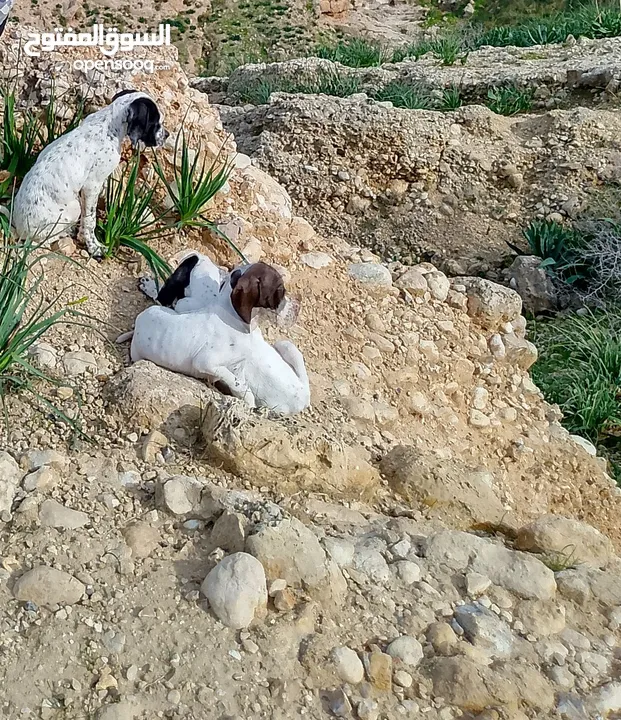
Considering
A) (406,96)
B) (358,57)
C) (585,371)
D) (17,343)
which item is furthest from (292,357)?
(358,57)

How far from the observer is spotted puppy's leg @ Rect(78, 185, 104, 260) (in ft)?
10.4

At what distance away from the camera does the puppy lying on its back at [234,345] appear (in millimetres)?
2605

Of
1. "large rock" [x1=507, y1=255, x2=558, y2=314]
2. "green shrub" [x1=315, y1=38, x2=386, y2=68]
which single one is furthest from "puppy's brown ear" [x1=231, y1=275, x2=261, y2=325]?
"green shrub" [x1=315, y1=38, x2=386, y2=68]

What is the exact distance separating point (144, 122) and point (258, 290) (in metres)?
1.17

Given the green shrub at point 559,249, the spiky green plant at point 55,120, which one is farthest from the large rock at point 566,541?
the green shrub at point 559,249

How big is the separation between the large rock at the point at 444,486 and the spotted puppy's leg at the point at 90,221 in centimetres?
168

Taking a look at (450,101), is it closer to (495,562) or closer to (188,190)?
(188,190)

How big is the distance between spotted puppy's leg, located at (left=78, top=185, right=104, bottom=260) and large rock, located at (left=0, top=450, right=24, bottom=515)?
1325 millimetres

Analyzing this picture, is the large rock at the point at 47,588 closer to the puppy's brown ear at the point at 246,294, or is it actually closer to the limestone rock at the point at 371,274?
the puppy's brown ear at the point at 246,294

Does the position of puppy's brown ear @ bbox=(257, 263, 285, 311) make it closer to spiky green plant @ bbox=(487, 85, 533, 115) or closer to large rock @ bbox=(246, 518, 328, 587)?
large rock @ bbox=(246, 518, 328, 587)

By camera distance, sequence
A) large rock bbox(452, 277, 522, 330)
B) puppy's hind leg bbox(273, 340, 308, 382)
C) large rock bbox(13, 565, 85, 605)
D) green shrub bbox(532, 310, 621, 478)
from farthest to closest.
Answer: green shrub bbox(532, 310, 621, 478)
large rock bbox(452, 277, 522, 330)
puppy's hind leg bbox(273, 340, 308, 382)
large rock bbox(13, 565, 85, 605)

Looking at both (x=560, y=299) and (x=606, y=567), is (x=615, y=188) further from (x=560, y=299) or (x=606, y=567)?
(x=606, y=567)

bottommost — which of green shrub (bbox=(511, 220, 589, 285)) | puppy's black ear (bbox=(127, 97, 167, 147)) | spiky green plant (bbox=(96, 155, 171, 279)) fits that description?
green shrub (bbox=(511, 220, 589, 285))

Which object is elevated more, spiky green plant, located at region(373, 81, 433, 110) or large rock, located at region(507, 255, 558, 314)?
spiky green plant, located at region(373, 81, 433, 110)
